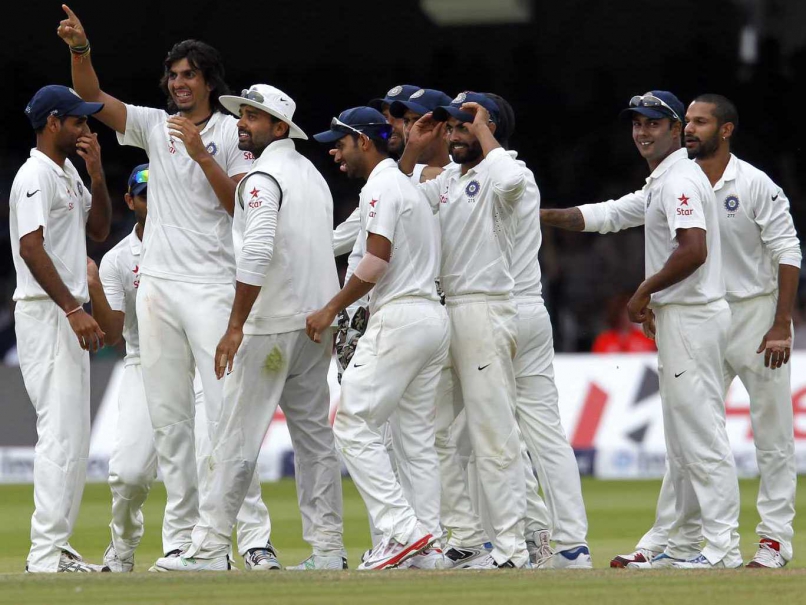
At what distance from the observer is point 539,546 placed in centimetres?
618

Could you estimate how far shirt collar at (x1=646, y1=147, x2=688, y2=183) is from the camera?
5906 millimetres

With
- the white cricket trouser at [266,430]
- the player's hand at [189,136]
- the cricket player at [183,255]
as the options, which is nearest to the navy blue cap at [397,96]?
the cricket player at [183,255]

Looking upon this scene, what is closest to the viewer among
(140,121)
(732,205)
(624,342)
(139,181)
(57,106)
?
(57,106)

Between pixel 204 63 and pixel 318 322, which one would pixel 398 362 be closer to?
pixel 318 322

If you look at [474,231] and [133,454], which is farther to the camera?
[133,454]

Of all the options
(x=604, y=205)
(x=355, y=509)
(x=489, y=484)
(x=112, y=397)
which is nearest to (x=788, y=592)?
(x=489, y=484)

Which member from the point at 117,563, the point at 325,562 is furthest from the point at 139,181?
the point at 325,562

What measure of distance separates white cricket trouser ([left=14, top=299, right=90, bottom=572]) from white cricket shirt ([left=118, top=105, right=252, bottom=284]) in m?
0.46

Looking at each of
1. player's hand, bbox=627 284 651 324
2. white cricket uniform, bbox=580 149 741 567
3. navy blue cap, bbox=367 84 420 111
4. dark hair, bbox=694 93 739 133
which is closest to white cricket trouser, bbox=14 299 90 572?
navy blue cap, bbox=367 84 420 111

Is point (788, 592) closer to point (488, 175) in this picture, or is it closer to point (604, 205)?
point (488, 175)

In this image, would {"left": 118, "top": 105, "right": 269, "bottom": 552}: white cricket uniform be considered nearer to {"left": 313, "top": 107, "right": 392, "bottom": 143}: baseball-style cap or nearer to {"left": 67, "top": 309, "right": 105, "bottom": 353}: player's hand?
{"left": 67, "top": 309, "right": 105, "bottom": 353}: player's hand

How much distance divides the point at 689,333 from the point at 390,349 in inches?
50.1

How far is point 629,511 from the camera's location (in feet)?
29.8

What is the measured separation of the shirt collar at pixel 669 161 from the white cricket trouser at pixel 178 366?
1.91 metres
